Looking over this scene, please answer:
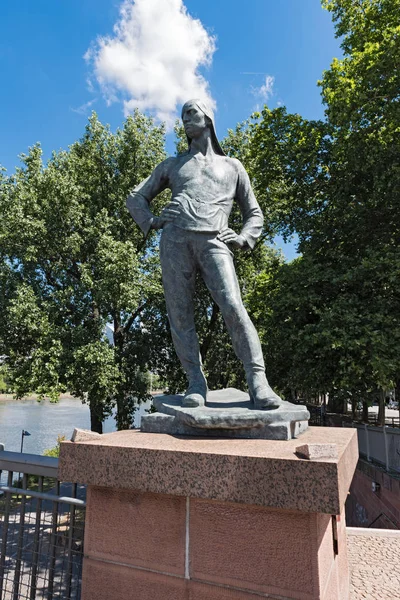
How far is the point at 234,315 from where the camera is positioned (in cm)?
326

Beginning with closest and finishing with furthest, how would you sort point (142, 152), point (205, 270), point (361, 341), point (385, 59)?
point (205, 270), point (361, 341), point (385, 59), point (142, 152)

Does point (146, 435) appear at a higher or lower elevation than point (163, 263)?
lower

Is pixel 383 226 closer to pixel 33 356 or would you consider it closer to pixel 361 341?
pixel 361 341

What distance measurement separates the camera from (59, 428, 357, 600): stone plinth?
6.88 feet

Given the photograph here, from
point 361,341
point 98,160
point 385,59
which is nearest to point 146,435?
point 361,341

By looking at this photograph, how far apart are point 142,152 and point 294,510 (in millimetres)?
13456

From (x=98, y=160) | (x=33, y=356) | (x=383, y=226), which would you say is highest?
(x=98, y=160)

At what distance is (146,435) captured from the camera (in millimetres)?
2963

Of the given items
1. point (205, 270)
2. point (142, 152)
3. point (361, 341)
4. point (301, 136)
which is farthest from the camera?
point (142, 152)

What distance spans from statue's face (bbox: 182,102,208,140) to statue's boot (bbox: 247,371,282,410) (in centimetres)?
215

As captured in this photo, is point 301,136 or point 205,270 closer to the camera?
point 205,270

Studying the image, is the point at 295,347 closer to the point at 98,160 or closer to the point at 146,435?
the point at 146,435

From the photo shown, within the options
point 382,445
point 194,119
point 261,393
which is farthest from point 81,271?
point 261,393

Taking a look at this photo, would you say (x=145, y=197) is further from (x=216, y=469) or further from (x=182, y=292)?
(x=216, y=469)
